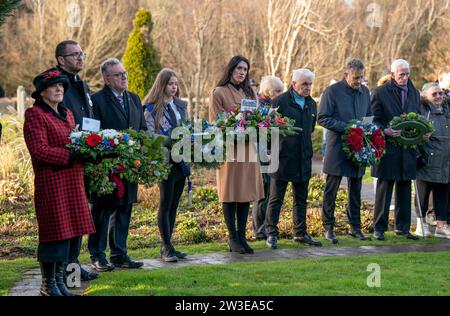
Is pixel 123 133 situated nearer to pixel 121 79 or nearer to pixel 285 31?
pixel 121 79

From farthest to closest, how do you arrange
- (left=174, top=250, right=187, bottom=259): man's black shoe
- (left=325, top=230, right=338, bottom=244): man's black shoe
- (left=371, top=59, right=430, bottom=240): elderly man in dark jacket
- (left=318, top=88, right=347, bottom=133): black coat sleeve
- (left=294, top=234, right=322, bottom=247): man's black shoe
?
(left=371, top=59, right=430, bottom=240): elderly man in dark jacket, (left=325, top=230, right=338, bottom=244): man's black shoe, (left=318, top=88, right=347, bottom=133): black coat sleeve, (left=294, top=234, right=322, bottom=247): man's black shoe, (left=174, top=250, right=187, bottom=259): man's black shoe

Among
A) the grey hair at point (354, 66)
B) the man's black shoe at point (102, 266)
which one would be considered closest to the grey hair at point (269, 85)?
the grey hair at point (354, 66)

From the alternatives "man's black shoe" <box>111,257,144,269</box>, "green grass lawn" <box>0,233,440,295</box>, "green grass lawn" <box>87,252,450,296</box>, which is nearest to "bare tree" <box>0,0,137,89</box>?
"green grass lawn" <box>0,233,440,295</box>

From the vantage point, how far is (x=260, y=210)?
10195mm

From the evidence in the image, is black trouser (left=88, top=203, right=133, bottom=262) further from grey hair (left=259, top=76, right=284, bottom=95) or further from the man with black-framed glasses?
grey hair (left=259, top=76, right=284, bottom=95)

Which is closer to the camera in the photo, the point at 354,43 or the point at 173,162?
the point at 173,162

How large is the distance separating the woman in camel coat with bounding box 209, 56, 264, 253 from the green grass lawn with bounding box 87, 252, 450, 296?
94cm

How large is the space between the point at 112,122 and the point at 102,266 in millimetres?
1534

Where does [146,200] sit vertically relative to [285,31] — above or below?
below

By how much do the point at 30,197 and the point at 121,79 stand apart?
6.10 m

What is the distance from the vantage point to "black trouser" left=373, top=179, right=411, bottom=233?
1040cm

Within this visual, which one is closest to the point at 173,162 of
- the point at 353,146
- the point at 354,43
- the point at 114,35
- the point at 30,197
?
the point at 353,146

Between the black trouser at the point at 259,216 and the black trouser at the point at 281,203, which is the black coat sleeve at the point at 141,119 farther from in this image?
the black trouser at the point at 259,216

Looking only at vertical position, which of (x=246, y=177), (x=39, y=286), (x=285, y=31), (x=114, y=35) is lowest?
(x=39, y=286)
